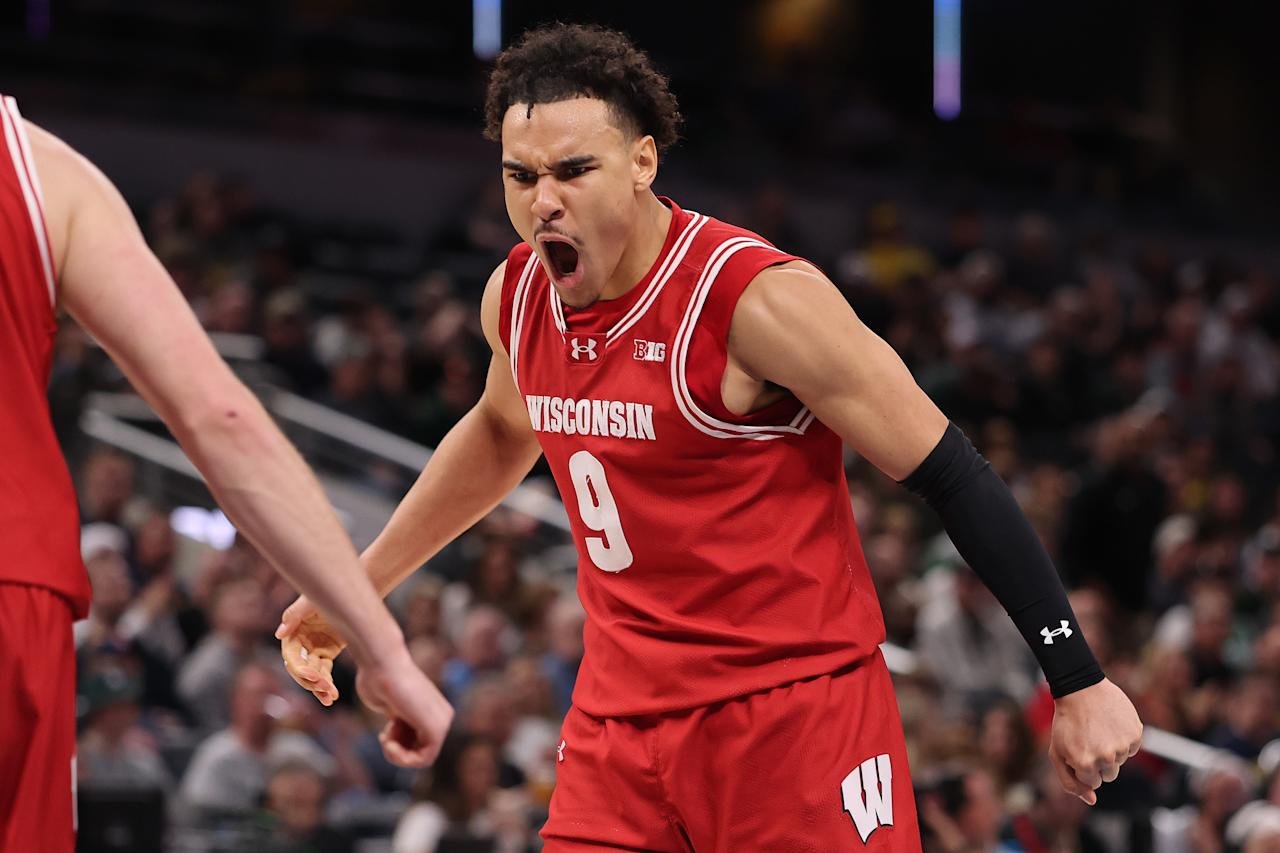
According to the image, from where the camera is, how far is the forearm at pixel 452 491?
13.0ft

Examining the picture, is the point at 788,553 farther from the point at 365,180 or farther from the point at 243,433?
the point at 365,180

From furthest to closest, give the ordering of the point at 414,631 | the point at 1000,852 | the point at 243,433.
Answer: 1. the point at 414,631
2. the point at 1000,852
3. the point at 243,433

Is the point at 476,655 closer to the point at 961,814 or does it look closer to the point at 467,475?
the point at 961,814

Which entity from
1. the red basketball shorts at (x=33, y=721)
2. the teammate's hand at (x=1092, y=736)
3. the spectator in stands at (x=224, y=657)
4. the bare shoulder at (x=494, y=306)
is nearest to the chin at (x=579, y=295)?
the bare shoulder at (x=494, y=306)

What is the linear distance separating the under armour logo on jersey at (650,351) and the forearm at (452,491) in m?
0.60

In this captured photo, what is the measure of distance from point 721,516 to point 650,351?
347 millimetres

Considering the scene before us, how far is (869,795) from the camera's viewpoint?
11.4 feet

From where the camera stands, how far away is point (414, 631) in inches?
348

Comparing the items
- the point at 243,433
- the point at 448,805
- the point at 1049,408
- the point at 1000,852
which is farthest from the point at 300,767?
the point at 1049,408

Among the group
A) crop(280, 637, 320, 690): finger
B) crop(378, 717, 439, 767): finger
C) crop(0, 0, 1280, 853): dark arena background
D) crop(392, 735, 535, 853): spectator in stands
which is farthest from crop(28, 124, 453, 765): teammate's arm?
crop(392, 735, 535, 853): spectator in stands

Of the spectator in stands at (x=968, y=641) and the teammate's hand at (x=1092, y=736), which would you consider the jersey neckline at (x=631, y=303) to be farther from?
the spectator in stands at (x=968, y=641)

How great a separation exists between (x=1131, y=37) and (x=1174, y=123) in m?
1.32

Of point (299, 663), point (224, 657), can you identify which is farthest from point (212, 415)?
point (224, 657)

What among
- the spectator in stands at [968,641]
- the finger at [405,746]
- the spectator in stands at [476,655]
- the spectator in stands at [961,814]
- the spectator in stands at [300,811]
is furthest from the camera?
the spectator in stands at [968,641]
